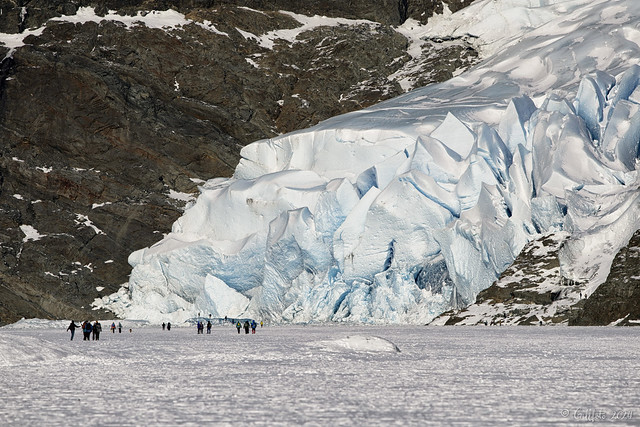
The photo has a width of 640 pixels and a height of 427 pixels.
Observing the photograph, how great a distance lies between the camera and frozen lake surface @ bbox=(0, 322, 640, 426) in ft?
48.8

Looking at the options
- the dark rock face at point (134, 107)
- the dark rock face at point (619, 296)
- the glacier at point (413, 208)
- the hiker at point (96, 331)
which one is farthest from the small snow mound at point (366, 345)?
the dark rock face at point (134, 107)

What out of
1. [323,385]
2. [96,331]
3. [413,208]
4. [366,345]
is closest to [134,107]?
[413,208]

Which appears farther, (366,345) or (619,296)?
(619,296)

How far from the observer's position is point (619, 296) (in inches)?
2051

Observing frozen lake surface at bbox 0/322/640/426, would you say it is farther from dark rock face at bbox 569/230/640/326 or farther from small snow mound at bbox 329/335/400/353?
dark rock face at bbox 569/230/640/326

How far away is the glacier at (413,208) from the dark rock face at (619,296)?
6.99 ft

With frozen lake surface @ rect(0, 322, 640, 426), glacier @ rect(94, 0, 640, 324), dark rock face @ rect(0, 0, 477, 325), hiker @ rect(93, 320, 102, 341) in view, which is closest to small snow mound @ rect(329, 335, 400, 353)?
frozen lake surface @ rect(0, 322, 640, 426)

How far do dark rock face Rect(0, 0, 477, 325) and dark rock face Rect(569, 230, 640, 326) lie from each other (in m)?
44.5

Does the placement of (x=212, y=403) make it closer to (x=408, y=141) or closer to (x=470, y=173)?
(x=470, y=173)

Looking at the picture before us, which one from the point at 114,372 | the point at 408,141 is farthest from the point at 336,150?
the point at 114,372

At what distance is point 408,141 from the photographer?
2945 inches

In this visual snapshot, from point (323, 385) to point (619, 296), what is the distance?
36.7 metres

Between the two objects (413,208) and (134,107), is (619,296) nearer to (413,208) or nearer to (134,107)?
(413,208)

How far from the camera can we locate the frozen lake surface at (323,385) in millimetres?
14867
